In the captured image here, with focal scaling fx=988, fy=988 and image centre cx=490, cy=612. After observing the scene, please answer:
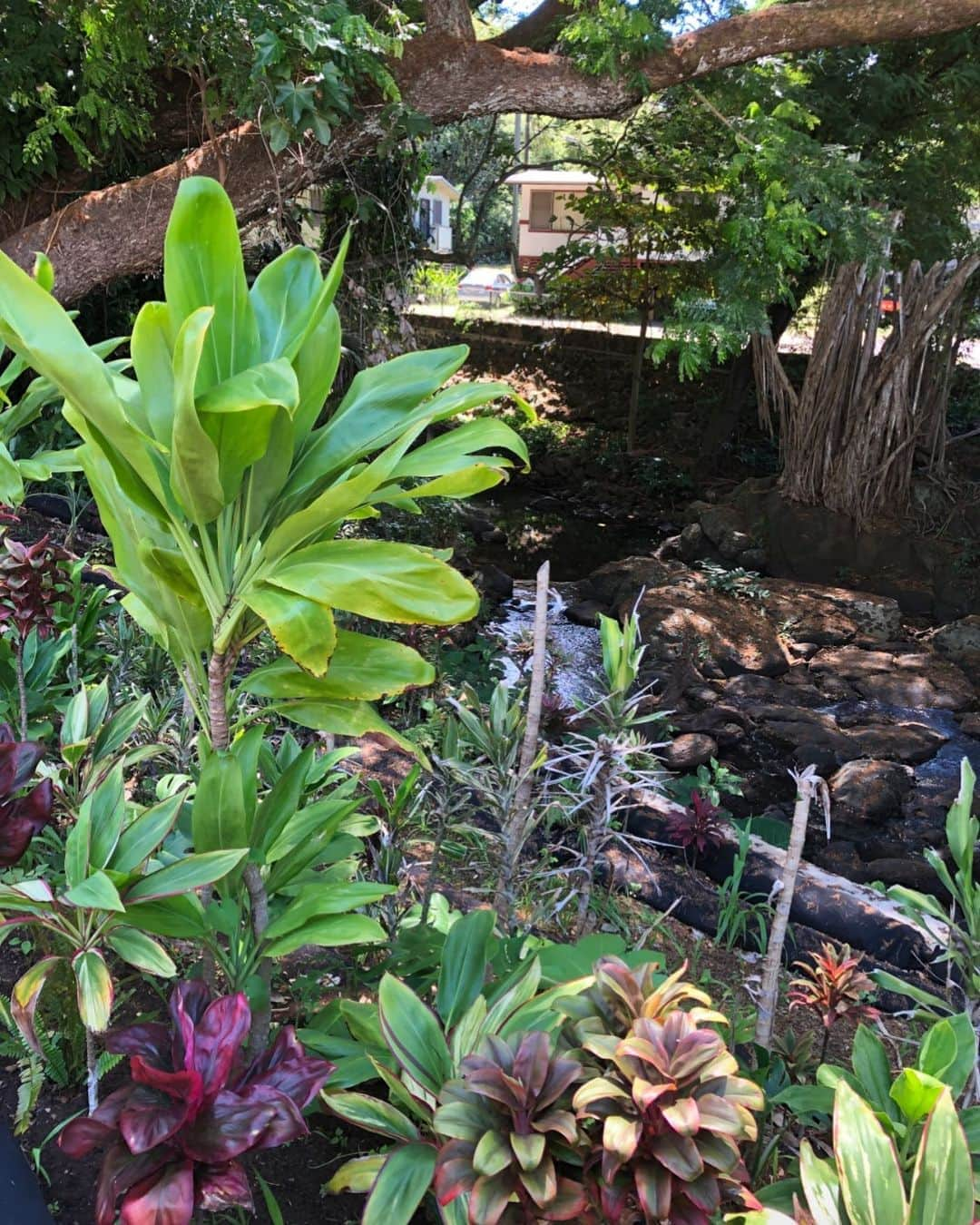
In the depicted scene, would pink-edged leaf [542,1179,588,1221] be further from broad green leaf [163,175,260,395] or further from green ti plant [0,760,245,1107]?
broad green leaf [163,175,260,395]

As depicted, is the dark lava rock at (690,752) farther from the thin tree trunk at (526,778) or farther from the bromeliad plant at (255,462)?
the bromeliad plant at (255,462)

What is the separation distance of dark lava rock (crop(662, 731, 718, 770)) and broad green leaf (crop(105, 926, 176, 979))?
370 cm

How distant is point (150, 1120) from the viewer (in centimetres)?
106

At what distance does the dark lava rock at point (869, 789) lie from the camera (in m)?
4.56

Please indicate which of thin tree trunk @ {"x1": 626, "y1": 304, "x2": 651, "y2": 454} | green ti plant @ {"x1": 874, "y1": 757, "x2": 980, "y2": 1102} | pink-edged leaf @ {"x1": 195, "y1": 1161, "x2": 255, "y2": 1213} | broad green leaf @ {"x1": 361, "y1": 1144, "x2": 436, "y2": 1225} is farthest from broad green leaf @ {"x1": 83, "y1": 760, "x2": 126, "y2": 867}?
thin tree trunk @ {"x1": 626, "y1": 304, "x2": 651, "y2": 454}

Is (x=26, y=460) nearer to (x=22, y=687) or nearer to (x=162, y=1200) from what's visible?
(x=22, y=687)

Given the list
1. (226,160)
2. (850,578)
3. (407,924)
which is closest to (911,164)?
(850,578)

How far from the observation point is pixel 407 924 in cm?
197

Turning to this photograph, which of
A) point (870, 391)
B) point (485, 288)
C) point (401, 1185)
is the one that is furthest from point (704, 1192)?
point (485, 288)

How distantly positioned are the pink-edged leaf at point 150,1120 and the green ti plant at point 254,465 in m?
0.39

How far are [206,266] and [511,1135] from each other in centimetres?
112

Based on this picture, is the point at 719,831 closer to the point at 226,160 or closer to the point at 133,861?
the point at 133,861

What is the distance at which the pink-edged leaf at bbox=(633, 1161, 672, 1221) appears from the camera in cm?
101

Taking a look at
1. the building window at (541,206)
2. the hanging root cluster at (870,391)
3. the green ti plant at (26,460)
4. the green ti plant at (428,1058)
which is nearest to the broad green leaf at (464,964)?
the green ti plant at (428,1058)
